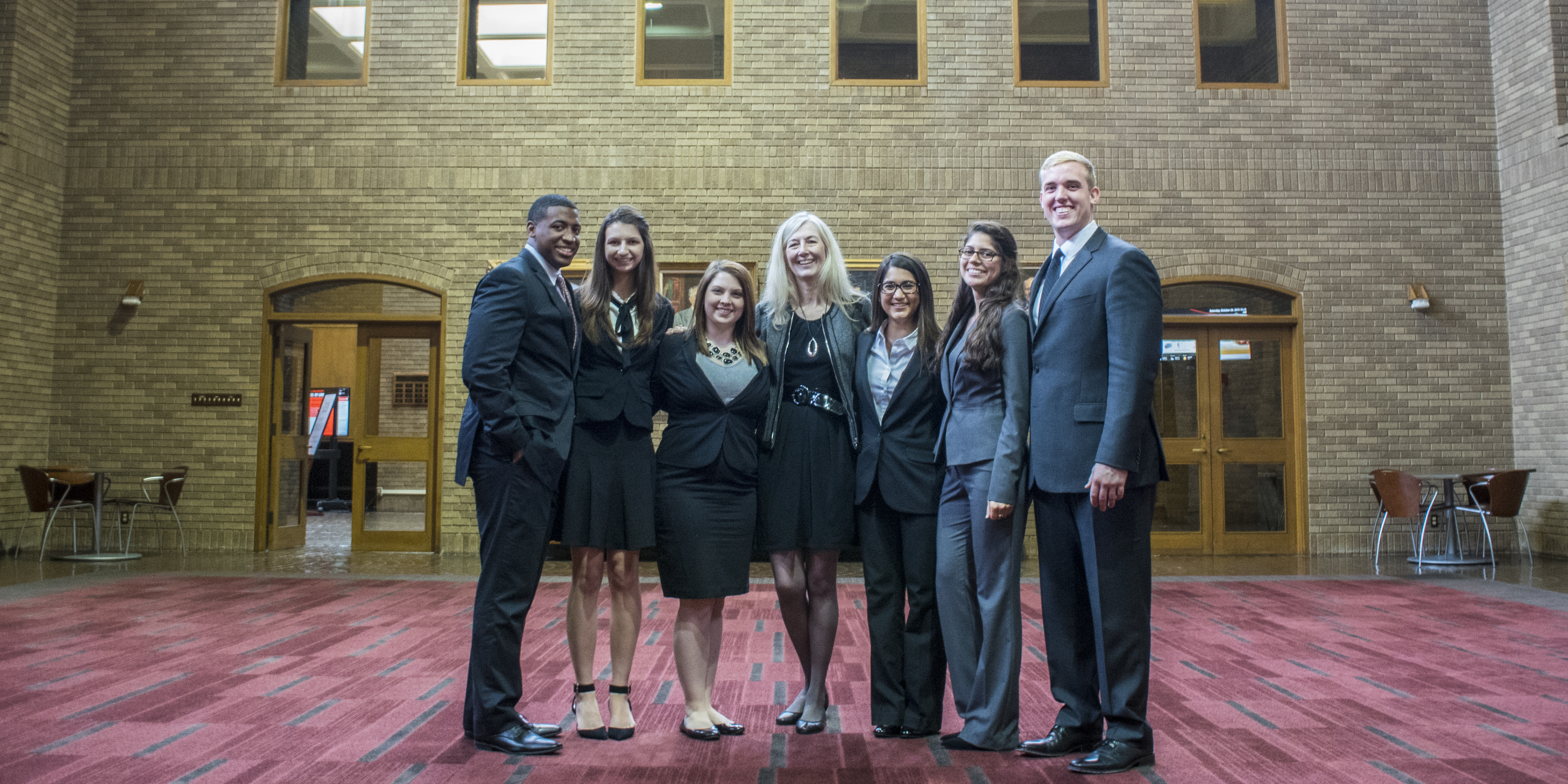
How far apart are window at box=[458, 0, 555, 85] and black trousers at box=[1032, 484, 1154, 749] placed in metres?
7.50

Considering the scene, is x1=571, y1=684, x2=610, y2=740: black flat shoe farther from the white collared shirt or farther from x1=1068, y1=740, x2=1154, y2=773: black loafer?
x1=1068, y1=740, x2=1154, y2=773: black loafer

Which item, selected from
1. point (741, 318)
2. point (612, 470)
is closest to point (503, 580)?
point (612, 470)

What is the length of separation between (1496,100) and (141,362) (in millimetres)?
13117

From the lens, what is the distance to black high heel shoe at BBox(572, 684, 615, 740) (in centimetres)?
321

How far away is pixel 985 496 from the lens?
3.04m

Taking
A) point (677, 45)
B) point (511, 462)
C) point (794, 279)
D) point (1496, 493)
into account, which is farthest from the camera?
point (677, 45)

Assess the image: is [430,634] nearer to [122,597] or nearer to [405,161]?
[122,597]

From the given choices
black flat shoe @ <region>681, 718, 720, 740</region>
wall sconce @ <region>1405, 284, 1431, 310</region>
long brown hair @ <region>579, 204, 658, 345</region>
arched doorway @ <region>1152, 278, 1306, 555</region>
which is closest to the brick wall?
wall sconce @ <region>1405, 284, 1431, 310</region>

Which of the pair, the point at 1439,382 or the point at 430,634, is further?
the point at 1439,382

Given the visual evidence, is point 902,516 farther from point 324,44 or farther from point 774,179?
point 324,44

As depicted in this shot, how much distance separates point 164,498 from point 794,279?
24.8ft

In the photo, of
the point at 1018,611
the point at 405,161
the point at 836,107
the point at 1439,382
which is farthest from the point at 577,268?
the point at 1439,382

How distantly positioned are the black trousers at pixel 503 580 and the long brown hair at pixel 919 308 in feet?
4.26

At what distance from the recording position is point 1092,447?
2.92 metres
